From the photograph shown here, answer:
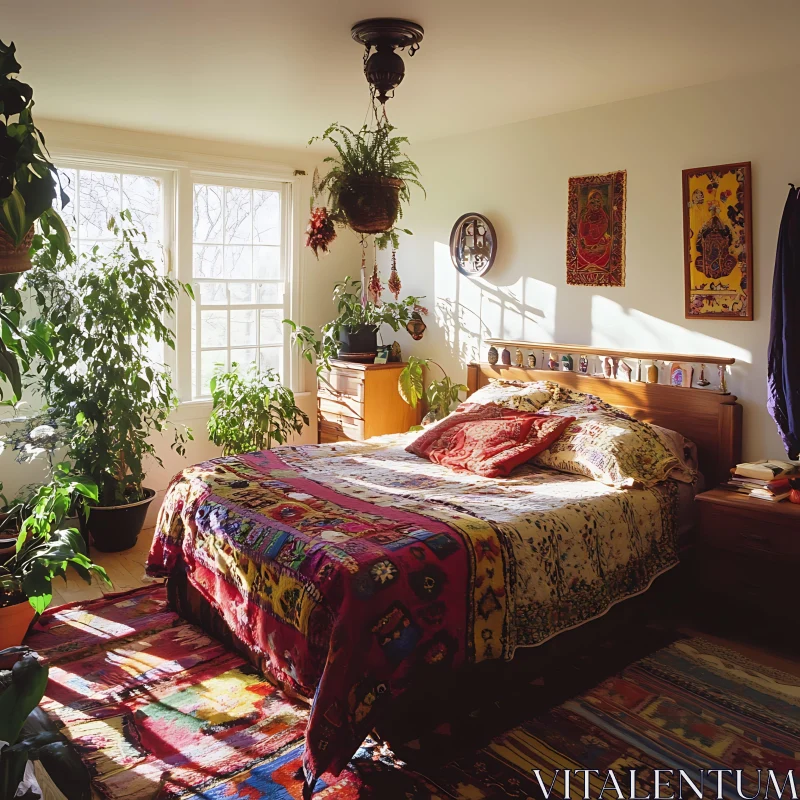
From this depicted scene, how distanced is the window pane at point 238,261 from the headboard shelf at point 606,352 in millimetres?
Answer: 1772

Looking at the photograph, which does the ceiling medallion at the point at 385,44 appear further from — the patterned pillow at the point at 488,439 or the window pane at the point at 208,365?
the window pane at the point at 208,365

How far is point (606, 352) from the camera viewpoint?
4.16m

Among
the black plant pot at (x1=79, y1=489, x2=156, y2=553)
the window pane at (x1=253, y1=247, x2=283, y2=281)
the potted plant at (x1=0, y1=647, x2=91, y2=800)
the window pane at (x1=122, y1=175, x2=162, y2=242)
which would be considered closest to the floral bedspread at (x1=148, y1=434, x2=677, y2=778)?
the potted plant at (x1=0, y1=647, x2=91, y2=800)

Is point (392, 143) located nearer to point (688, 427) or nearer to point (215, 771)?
point (688, 427)

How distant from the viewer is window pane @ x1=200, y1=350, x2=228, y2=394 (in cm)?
524

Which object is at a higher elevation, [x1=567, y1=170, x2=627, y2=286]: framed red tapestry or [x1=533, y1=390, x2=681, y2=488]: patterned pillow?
[x1=567, y1=170, x2=627, y2=286]: framed red tapestry

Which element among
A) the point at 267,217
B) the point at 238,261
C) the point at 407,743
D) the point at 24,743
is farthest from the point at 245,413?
the point at 24,743

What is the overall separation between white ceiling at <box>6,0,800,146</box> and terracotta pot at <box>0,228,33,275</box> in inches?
57.0

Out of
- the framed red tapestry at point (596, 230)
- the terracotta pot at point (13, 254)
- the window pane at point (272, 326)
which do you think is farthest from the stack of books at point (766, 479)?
the window pane at point (272, 326)

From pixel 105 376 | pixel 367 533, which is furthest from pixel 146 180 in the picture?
pixel 367 533

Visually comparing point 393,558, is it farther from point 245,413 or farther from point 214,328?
point 214,328

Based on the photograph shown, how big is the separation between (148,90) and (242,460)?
1876 mm

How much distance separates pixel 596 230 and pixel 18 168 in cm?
330

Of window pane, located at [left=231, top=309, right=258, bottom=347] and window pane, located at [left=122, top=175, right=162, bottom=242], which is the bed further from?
window pane, located at [left=122, top=175, right=162, bottom=242]
